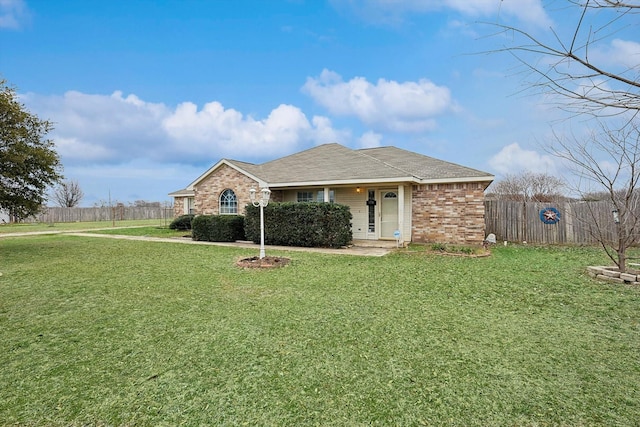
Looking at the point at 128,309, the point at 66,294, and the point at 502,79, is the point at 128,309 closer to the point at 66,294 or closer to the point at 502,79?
the point at 66,294

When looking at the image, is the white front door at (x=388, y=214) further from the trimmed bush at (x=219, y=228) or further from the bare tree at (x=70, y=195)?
the bare tree at (x=70, y=195)

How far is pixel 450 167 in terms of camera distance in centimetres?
Answer: 1326

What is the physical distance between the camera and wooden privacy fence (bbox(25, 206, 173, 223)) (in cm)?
3345

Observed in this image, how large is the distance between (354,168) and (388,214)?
8.20ft

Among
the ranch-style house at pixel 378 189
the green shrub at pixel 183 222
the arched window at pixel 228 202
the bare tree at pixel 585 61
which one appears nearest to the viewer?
the bare tree at pixel 585 61

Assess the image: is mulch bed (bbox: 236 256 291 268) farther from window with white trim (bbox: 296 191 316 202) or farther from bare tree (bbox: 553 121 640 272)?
bare tree (bbox: 553 121 640 272)

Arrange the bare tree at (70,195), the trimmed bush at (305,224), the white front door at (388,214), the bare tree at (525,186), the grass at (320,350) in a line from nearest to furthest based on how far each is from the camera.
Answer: the grass at (320,350) < the trimmed bush at (305,224) < the white front door at (388,214) < the bare tree at (525,186) < the bare tree at (70,195)

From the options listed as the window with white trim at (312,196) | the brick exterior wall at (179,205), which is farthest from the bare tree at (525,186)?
the brick exterior wall at (179,205)

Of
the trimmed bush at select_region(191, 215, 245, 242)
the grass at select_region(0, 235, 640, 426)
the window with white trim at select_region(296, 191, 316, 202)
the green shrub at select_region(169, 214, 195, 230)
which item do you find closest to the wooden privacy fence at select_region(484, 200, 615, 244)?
the grass at select_region(0, 235, 640, 426)

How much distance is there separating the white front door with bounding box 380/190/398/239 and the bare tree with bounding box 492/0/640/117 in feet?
38.3

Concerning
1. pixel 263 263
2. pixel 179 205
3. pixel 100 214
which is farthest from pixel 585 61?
pixel 100 214

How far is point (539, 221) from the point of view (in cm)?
1225

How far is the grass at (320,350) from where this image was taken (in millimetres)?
2463

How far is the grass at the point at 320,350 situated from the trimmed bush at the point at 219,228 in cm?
657
